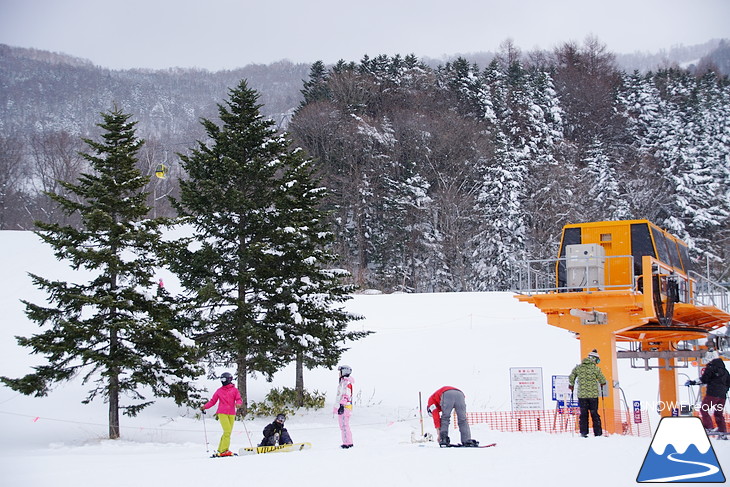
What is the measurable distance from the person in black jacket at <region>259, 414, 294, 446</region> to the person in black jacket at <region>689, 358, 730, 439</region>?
7.93m

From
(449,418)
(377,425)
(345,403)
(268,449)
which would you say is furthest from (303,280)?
(449,418)

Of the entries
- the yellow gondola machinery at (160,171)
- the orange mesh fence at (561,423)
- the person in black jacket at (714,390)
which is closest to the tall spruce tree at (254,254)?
the orange mesh fence at (561,423)

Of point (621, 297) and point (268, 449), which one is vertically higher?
point (621, 297)

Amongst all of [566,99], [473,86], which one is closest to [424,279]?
[473,86]

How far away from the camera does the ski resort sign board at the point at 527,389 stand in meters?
17.6

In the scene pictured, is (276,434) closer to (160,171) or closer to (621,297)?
(621,297)

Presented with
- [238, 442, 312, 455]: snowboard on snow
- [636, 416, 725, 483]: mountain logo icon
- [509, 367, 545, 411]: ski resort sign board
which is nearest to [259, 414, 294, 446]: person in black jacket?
[238, 442, 312, 455]: snowboard on snow

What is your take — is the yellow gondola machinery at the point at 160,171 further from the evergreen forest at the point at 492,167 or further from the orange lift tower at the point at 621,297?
the orange lift tower at the point at 621,297

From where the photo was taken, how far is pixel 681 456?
8.84m

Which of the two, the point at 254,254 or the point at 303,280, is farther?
the point at 303,280

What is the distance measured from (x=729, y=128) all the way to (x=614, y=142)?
8.92m

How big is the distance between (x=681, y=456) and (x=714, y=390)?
5691mm

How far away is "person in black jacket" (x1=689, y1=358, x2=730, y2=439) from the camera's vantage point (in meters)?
13.7

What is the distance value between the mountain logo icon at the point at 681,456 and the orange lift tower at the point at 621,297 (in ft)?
22.0
